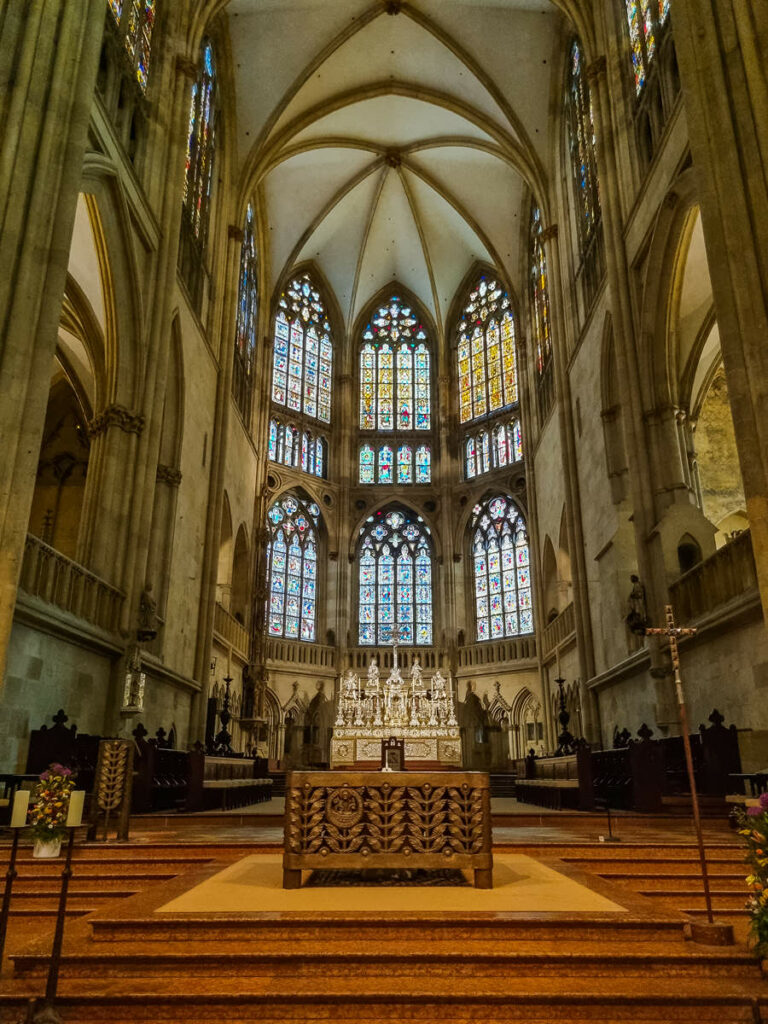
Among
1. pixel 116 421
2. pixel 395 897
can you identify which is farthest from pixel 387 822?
pixel 116 421

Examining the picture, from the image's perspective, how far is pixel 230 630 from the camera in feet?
77.5

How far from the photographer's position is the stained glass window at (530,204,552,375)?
2588 cm

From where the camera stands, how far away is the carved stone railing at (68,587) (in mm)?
10852

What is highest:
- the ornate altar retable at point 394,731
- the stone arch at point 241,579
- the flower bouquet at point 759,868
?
the stone arch at point 241,579

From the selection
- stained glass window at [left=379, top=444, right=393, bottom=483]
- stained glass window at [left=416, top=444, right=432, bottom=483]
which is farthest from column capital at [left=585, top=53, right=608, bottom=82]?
stained glass window at [left=379, top=444, right=393, bottom=483]

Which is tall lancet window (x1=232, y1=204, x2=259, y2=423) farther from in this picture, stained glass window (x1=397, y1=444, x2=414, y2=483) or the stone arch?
stained glass window (x1=397, y1=444, x2=414, y2=483)

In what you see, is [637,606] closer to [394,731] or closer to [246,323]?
[394,731]

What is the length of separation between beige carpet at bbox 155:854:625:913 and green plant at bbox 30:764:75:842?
1826 mm

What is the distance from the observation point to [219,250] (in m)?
21.9

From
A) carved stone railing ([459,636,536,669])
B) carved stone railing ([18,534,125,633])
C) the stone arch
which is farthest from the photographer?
carved stone railing ([459,636,536,669])

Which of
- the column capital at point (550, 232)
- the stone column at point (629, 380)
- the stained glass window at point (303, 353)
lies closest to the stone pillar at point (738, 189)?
the stone column at point (629, 380)

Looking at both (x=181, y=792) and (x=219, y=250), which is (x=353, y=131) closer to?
(x=219, y=250)

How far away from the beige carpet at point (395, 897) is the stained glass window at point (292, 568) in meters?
23.5

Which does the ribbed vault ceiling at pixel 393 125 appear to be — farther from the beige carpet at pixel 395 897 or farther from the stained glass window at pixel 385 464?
the beige carpet at pixel 395 897
